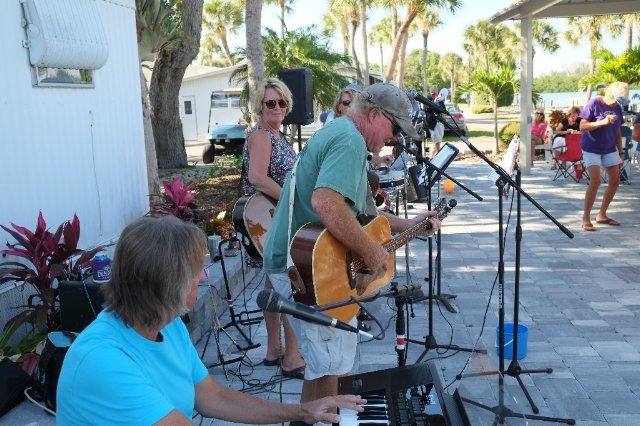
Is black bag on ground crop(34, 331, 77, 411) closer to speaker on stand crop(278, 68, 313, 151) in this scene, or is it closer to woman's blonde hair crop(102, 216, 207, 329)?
woman's blonde hair crop(102, 216, 207, 329)

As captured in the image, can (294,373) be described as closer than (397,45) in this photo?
Yes

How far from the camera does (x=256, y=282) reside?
6762 mm

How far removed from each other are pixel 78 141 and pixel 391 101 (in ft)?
11.5

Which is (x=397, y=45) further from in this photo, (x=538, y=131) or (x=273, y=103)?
(x=273, y=103)

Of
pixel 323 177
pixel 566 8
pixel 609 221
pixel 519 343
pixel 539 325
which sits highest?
pixel 566 8

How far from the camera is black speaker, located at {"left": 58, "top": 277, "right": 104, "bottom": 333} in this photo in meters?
3.67

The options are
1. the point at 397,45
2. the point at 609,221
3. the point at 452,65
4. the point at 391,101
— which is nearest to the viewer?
the point at 391,101

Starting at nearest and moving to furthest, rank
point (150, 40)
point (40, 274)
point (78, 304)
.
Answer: point (78, 304), point (40, 274), point (150, 40)

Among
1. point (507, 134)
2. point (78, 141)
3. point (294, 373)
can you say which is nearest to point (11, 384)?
point (294, 373)

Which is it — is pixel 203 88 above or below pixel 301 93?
above

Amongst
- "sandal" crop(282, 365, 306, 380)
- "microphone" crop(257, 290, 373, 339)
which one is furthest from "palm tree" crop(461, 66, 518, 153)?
"microphone" crop(257, 290, 373, 339)

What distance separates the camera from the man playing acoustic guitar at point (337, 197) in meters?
2.73

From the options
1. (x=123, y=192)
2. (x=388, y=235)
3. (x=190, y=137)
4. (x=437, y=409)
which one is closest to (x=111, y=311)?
(x=437, y=409)

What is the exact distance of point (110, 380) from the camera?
162 cm
